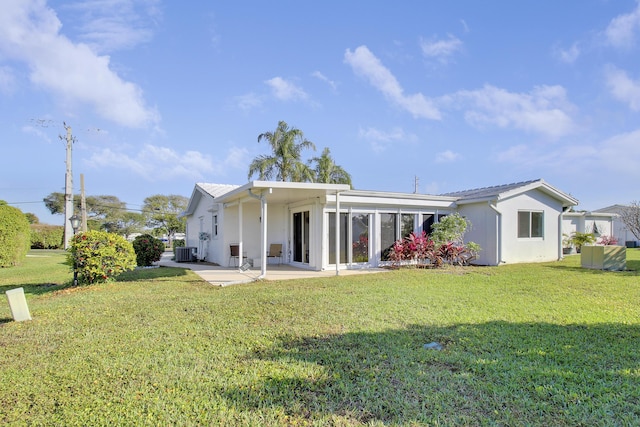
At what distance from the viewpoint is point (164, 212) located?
166ft

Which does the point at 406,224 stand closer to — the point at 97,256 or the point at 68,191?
the point at 97,256

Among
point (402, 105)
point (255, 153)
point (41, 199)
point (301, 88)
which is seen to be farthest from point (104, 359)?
point (41, 199)

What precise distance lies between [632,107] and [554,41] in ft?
17.0

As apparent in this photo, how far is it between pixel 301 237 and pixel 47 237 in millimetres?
32926

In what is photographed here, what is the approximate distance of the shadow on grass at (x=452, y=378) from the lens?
10.2ft

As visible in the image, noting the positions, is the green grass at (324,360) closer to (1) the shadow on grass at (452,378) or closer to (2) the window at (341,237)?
(1) the shadow on grass at (452,378)

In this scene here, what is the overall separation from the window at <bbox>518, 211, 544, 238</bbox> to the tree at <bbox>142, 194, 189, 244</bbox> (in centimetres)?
4252

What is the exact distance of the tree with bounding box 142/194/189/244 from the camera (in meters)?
48.9

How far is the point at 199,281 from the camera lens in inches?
430

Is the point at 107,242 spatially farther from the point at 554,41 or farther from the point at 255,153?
the point at 255,153

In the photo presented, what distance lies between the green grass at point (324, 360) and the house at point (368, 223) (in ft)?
18.1

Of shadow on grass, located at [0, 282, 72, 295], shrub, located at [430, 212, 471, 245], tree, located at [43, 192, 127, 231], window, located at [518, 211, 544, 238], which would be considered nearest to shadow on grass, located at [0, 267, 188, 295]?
shadow on grass, located at [0, 282, 72, 295]

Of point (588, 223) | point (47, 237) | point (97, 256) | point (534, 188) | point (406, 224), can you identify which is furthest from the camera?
point (47, 237)

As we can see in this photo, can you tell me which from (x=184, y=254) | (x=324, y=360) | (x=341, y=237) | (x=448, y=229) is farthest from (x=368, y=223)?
(x=184, y=254)
